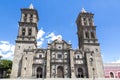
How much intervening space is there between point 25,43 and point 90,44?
20.3m

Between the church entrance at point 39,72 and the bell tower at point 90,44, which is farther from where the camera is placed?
the bell tower at point 90,44

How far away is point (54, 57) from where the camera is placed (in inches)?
1800

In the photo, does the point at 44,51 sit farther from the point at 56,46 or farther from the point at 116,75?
the point at 116,75

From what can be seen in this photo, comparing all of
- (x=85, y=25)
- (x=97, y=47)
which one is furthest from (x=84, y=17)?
(x=97, y=47)

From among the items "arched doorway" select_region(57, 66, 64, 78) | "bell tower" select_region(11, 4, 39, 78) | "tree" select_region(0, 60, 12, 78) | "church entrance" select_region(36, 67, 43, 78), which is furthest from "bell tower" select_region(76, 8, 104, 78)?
"tree" select_region(0, 60, 12, 78)

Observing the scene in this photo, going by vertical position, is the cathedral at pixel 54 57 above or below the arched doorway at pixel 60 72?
above

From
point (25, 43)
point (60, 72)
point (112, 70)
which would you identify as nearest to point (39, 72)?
point (60, 72)

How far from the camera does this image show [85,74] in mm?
43969

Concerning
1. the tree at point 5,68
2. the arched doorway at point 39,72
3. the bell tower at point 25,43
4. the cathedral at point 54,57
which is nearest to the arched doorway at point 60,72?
the cathedral at point 54,57

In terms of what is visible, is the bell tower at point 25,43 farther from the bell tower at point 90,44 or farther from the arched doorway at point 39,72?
the bell tower at point 90,44

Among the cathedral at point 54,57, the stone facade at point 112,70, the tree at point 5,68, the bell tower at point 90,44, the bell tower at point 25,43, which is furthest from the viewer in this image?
the stone facade at point 112,70

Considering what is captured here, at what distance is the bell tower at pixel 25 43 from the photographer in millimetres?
43188

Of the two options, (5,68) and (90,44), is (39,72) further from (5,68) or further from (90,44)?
(90,44)

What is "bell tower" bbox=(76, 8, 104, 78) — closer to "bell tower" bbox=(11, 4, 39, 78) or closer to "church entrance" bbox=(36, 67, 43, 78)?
"church entrance" bbox=(36, 67, 43, 78)
